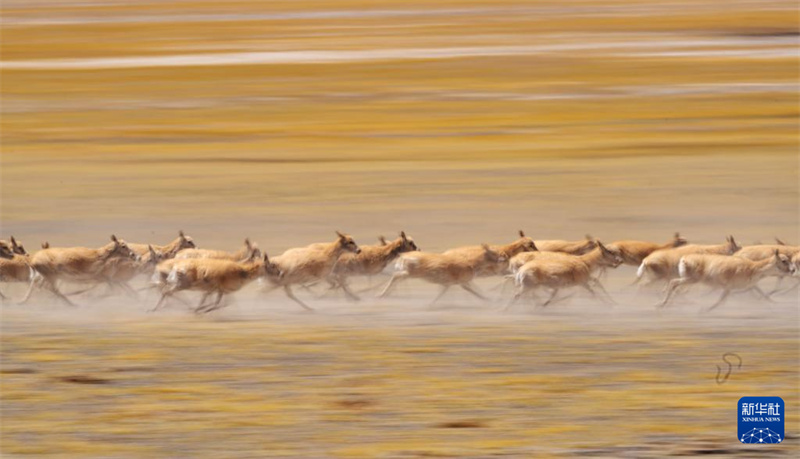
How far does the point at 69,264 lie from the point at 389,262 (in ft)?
7.46

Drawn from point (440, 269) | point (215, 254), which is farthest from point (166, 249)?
point (440, 269)

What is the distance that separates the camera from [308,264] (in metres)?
9.66

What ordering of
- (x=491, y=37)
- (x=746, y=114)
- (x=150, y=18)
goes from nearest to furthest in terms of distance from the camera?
(x=746, y=114)
(x=491, y=37)
(x=150, y=18)

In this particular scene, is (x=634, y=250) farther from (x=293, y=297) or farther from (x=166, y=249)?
(x=166, y=249)

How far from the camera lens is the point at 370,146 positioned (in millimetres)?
17594

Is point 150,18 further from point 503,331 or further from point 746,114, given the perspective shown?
point 503,331

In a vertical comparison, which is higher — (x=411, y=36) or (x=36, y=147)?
(x=411, y=36)

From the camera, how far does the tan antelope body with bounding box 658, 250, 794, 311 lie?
9.29m

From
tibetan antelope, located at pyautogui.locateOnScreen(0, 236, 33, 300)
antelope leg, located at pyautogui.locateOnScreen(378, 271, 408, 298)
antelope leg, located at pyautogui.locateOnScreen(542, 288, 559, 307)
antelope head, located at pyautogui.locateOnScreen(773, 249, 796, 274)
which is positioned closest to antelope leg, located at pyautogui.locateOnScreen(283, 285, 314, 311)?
antelope leg, located at pyautogui.locateOnScreen(378, 271, 408, 298)

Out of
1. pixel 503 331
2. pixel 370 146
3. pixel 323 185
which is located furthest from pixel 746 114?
pixel 503 331

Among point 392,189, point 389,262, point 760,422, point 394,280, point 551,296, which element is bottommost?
point 760,422

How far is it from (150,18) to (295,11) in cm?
319

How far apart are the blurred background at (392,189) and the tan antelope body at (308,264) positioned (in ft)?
0.67

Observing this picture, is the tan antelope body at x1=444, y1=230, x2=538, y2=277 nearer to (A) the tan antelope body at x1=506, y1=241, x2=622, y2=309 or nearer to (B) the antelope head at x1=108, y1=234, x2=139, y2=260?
(A) the tan antelope body at x1=506, y1=241, x2=622, y2=309
